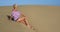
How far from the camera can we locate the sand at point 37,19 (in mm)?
4465

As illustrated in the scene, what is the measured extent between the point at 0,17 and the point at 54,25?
1.46 meters

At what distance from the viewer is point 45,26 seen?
5312 mm

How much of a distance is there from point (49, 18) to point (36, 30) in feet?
3.25

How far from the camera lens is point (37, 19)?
5672 mm

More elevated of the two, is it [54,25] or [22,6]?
[22,6]

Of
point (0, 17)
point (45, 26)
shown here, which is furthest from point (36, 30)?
point (0, 17)

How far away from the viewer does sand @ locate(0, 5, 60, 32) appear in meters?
4.46

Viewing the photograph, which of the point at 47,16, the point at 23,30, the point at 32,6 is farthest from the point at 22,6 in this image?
the point at 23,30

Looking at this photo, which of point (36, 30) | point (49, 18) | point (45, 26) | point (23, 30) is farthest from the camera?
point (49, 18)

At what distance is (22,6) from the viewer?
645cm

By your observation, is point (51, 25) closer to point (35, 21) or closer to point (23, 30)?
point (35, 21)

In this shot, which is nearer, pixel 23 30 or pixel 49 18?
pixel 23 30

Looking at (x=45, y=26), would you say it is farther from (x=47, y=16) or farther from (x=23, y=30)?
(x=23, y=30)

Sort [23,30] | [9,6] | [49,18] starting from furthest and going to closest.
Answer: [9,6] < [49,18] < [23,30]
